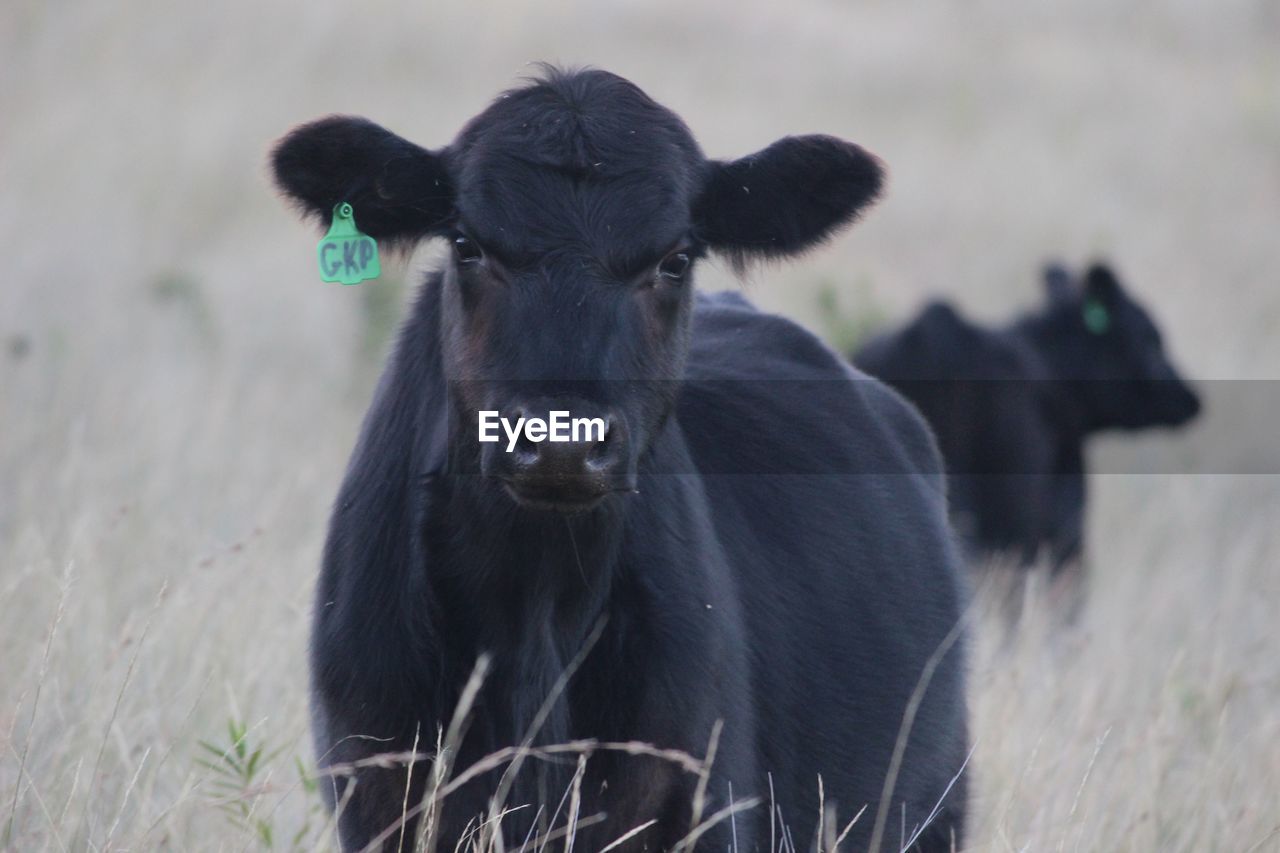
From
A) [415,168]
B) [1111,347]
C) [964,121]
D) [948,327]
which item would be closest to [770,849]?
[415,168]

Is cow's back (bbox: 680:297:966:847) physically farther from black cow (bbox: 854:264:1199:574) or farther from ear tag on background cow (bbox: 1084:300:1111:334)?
ear tag on background cow (bbox: 1084:300:1111:334)

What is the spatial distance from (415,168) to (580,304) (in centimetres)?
70

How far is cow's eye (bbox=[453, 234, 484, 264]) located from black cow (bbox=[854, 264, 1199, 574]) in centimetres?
714

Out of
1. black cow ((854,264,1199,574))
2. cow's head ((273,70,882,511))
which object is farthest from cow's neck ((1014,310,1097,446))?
cow's head ((273,70,882,511))

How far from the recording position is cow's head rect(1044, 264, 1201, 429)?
41.8 ft

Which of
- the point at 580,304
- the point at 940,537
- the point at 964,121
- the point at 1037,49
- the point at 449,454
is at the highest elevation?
the point at 1037,49

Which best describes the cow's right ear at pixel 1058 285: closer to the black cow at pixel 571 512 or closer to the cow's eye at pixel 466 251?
the black cow at pixel 571 512

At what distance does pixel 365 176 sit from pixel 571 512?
1.14 meters

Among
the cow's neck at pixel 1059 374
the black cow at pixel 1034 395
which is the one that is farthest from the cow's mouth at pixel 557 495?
the cow's neck at pixel 1059 374

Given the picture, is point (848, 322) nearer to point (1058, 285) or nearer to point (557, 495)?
point (1058, 285)

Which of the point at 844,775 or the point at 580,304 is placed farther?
the point at 844,775

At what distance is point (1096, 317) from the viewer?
12.8 m

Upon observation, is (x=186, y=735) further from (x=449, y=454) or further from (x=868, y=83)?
(x=868, y=83)

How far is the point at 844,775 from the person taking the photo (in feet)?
14.8
